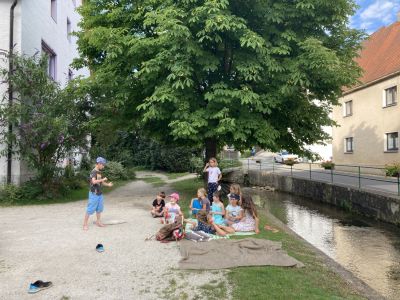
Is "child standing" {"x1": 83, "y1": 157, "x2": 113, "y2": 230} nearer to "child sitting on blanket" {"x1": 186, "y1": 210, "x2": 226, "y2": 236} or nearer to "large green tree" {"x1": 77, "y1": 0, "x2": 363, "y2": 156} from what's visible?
"child sitting on blanket" {"x1": 186, "y1": 210, "x2": 226, "y2": 236}

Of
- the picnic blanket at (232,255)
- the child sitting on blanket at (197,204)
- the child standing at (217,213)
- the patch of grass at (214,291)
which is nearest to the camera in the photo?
the patch of grass at (214,291)

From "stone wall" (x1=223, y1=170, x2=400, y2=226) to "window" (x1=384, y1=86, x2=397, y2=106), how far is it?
26.8 feet

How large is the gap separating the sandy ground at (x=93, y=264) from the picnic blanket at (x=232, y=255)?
23 centimetres

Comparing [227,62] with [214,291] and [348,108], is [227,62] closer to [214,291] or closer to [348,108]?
[214,291]

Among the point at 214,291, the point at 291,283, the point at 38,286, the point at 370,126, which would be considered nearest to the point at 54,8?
the point at 38,286

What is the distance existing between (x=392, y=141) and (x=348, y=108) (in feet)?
20.3

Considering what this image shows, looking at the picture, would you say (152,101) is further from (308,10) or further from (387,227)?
(387,227)

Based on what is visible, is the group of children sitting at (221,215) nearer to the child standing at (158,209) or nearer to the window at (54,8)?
the child standing at (158,209)

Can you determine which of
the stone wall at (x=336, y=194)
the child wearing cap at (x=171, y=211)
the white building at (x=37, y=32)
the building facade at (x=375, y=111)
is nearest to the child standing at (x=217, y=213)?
the child wearing cap at (x=171, y=211)

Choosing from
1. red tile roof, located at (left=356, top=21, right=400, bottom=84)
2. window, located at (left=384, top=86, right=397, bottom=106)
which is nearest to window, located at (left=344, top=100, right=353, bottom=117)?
red tile roof, located at (left=356, top=21, right=400, bottom=84)

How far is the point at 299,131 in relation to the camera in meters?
14.0

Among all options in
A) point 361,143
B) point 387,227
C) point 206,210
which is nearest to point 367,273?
point 206,210

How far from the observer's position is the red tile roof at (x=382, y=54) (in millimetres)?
23578

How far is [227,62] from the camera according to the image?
41.6ft
